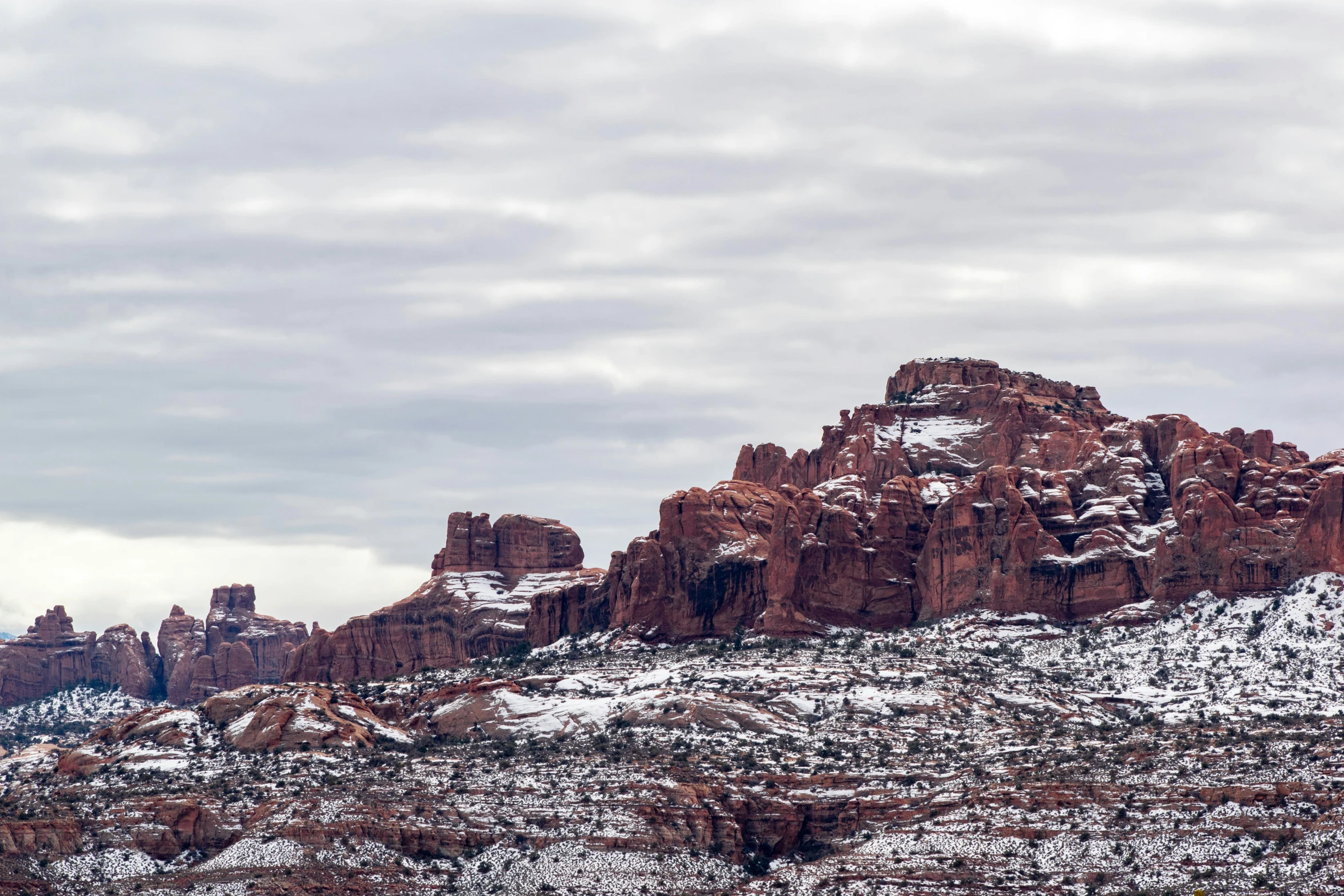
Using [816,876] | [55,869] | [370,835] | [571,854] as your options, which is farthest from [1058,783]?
[55,869]

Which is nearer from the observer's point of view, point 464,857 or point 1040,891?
point 1040,891

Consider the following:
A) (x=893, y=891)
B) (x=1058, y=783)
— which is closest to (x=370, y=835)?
(x=893, y=891)

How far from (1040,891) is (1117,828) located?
9.58 meters

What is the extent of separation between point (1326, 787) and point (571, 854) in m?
60.5

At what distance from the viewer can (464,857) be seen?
19825 centimetres

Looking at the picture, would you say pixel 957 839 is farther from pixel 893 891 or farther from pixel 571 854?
pixel 571 854

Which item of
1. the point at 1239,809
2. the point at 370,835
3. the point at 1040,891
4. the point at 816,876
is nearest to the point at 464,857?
the point at 370,835

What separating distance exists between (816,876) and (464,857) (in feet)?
97.9

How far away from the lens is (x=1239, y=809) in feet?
602

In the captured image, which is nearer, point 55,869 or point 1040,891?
point 1040,891

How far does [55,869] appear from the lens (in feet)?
646

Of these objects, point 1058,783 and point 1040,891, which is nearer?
point 1040,891

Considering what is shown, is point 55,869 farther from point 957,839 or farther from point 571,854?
point 957,839

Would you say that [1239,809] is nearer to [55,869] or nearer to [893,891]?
[893,891]
